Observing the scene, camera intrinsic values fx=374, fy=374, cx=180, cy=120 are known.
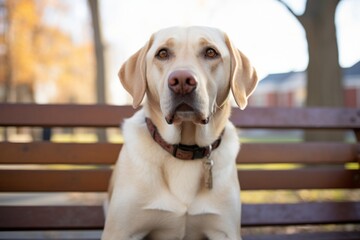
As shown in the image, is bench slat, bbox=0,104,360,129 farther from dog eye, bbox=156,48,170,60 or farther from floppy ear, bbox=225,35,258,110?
dog eye, bbox=156,48,170,60

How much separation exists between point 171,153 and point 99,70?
6.26 m

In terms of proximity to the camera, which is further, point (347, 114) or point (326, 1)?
point (326, 1)

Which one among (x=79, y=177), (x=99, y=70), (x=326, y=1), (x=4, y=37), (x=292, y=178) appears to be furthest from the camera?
(x=4, y=37)

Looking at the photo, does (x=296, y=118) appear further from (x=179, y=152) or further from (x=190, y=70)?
(x=190, y=70)

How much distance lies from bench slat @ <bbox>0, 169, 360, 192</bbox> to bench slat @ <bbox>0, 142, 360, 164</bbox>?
0.09m

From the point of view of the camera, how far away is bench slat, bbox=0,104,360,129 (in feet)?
9.30

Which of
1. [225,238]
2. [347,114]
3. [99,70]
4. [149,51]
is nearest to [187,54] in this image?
[149,51]

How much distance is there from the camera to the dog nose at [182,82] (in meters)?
1.97

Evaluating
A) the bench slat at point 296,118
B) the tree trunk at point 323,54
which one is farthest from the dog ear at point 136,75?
the tree trunk at point 323,54

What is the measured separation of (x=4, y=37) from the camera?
18391 millimetres

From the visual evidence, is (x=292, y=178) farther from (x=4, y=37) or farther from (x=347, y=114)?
(x=4, y=37)

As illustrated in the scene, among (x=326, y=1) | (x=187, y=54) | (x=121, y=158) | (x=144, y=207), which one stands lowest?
(x=144, y=207)

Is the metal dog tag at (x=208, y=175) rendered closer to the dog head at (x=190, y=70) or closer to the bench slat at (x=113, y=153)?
the dog head at (x=190, y=70)

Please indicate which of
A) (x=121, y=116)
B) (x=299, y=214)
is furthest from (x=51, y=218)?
(x=299, y=214)
